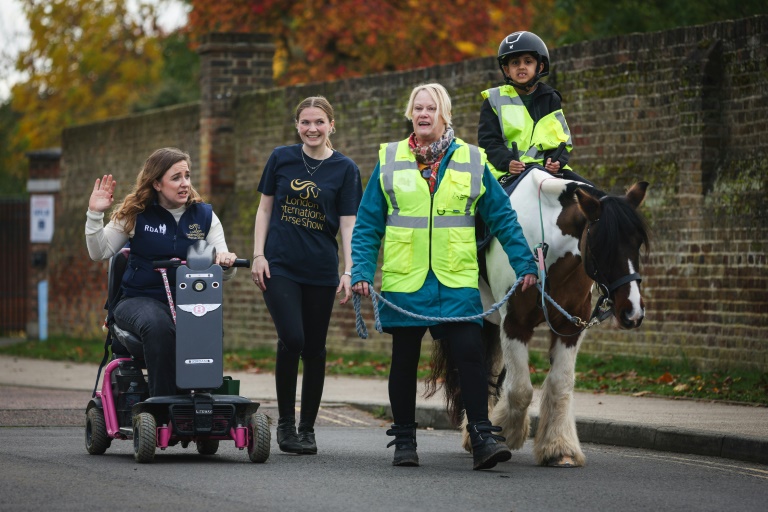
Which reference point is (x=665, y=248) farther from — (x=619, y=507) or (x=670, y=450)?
(x=619, y=507)

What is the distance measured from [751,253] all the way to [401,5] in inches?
816

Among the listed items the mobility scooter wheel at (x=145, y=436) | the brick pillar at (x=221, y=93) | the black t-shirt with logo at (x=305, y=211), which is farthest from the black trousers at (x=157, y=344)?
the brick pillar at (x=221, y=93)

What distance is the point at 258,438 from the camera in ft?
27.2

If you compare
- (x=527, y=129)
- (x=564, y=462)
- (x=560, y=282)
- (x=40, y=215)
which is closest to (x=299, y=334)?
(x=560, y=282)

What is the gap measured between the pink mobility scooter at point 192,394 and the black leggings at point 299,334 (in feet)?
1.55

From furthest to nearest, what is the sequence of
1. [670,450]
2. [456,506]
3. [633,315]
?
1. [670,450]
2. [633,315]
3. [456,506]

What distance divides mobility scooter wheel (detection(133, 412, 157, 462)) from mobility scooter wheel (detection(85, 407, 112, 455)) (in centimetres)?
52

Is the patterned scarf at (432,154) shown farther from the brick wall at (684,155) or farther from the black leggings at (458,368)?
the brick wall at (684,155)

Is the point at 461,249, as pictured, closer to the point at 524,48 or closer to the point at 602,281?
the point at 602,281

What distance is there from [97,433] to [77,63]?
116 ft

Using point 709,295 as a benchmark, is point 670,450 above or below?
below

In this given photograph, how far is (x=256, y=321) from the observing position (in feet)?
66.0

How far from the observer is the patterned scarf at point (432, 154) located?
8203 mm

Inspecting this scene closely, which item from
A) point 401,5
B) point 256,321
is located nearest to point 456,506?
point 256,321
